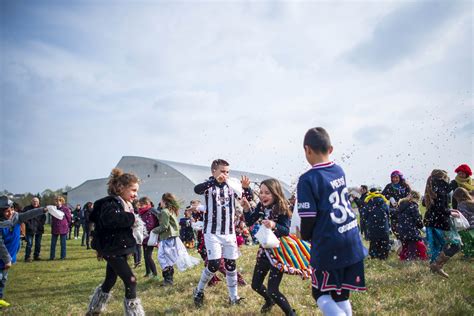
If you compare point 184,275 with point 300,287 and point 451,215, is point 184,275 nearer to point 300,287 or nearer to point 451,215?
point 300,287

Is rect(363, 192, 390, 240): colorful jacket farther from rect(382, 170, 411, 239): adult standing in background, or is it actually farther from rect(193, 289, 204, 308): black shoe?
rect(193, 289, 204, 308): black shoe

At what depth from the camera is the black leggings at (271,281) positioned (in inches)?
175

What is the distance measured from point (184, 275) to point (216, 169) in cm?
434

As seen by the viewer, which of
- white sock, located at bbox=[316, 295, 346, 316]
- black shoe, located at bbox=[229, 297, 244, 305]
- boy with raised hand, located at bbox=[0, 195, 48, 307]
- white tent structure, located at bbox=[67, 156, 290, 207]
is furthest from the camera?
white tent structure, located at bbox=[67, 156, 290, 207]

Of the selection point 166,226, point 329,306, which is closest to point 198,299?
point 166,226

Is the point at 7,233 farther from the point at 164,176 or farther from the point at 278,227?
the point at 164,176

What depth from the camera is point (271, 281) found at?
4.55m

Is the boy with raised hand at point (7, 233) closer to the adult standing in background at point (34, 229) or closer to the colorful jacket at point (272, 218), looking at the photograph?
the colorful jacket at point (272, 218)

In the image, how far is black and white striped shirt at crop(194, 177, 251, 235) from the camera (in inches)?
228

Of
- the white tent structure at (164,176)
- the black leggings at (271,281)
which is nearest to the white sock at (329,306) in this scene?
the black leggings at (271,281)

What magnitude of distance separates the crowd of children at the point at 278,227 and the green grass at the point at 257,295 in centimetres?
35

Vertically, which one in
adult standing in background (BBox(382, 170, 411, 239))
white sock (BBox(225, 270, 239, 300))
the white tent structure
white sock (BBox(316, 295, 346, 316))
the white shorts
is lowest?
white sock (BBox(225, 270, 239, 300))

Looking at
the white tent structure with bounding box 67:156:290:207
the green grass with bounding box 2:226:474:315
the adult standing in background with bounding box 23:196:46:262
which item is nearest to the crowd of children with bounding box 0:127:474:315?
the green grass with bounding box 2:226:474:315

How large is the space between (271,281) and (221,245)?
146 centimetres
